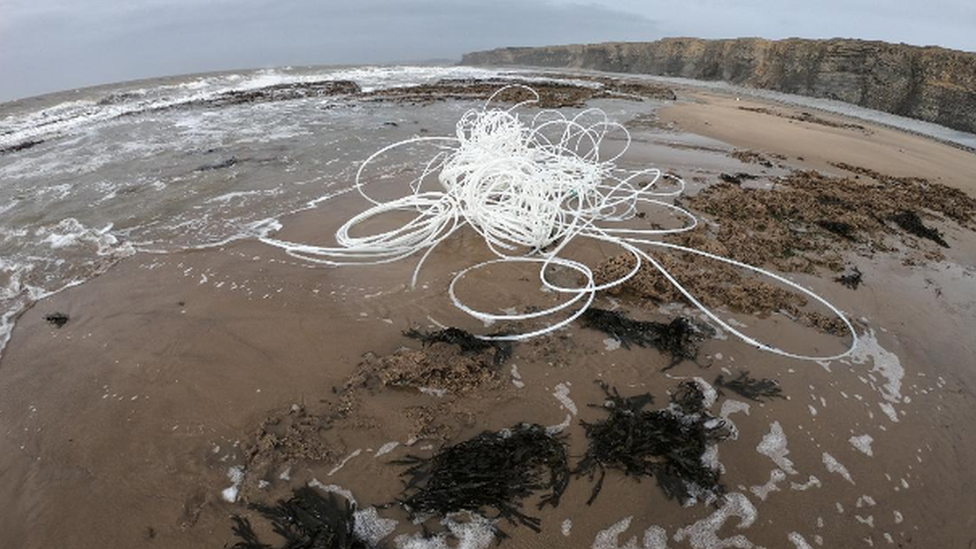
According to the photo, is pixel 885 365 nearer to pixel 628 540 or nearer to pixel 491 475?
pixel 628 540

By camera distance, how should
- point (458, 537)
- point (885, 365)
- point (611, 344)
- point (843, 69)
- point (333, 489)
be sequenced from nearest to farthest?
point (458, 537)
point (333, 489)
point (885, 365)
point (611, 344)
point (843, 69)

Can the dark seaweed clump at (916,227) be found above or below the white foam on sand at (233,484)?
above

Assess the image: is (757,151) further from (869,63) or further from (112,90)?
(112,90)

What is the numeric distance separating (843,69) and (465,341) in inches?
958

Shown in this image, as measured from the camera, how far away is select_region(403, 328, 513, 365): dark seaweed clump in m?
3.24

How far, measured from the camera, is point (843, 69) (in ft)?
65.1

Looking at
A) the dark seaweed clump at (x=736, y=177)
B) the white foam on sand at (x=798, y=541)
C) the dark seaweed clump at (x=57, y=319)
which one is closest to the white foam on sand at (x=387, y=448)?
the white foam on sand at (x=798, y=541)

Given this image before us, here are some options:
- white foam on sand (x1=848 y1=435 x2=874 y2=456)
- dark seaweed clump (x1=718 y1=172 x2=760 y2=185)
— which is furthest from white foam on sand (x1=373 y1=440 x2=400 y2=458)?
dark seaweed clump (x1=718 y1=172 x2=760 y2=185)

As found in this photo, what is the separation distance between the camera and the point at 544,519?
7.23 ft

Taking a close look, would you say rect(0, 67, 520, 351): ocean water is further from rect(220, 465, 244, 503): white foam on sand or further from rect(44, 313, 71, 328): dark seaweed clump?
rect(220, 465, 244, 503): white foam on sand

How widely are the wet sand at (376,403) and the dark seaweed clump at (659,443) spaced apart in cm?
8

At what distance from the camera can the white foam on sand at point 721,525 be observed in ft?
7.05

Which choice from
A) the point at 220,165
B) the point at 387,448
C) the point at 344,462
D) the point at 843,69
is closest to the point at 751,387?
the point at 387,448

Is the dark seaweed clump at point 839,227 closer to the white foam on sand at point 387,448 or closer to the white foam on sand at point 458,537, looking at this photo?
the white foam on sand at point 458,537
